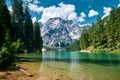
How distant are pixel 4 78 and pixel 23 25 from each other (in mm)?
68055

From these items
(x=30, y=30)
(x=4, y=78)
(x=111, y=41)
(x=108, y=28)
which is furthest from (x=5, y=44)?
(x=108, y=28)

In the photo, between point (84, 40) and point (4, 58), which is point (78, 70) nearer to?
point (4, 58)

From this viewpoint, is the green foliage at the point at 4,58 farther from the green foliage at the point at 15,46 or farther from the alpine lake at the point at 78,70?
the green foliage at the point at 15,46

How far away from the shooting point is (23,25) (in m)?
86.2

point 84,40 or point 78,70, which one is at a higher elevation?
point 84,40

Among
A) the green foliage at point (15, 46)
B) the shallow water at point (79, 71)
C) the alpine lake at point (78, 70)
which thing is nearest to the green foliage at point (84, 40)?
the green foliage at point (15, 46)

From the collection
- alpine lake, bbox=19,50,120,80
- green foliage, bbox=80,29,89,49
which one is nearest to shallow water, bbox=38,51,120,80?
alpine lake, bbox=19,50,120,80

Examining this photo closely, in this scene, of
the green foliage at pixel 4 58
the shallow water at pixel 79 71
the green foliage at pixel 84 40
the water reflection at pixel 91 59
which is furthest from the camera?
the green foliage at pixel 84 40

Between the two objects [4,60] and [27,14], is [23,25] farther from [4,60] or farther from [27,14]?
[4,60]

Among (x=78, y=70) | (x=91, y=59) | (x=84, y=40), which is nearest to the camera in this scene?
(x=78, y=70)

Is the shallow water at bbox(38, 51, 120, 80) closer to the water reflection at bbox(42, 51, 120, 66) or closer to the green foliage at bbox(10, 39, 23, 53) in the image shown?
the water reflection at bbox(42, 51, 120, 66)

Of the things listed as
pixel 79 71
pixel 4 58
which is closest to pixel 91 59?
pixel 79 71

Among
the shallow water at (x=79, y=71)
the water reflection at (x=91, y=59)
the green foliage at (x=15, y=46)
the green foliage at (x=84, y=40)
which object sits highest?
the green foliage at (x=84, y=40)

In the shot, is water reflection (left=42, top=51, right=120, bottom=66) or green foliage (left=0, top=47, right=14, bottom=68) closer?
green foliage (left=0, top=47, right=14, bottom=68)
